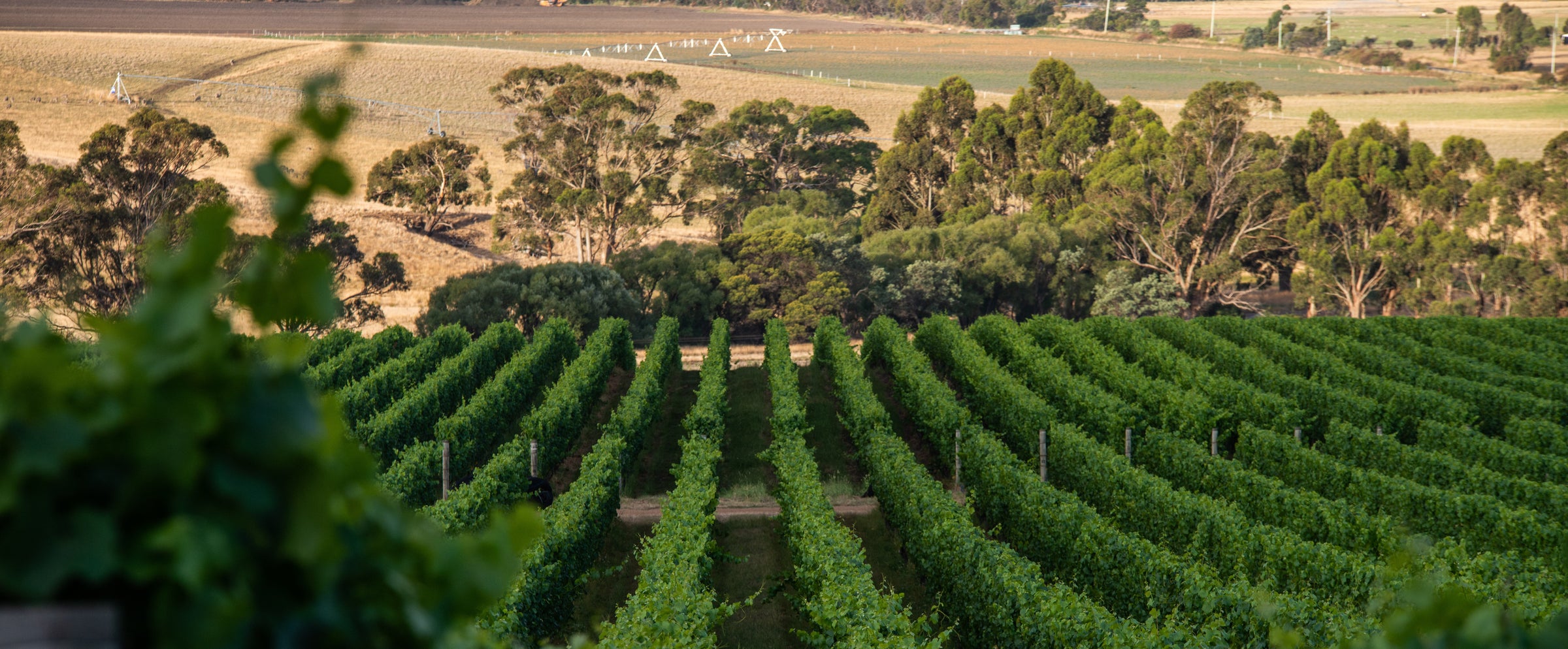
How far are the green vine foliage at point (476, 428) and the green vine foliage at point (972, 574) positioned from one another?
689 centimetres

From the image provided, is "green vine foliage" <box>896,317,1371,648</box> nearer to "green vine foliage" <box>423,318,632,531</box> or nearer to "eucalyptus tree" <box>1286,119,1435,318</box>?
"green vine foliage" <box>423,318,632,531</box>

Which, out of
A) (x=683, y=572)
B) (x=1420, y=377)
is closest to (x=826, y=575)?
(x=683, y=572)

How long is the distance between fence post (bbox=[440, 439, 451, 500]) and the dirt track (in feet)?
197

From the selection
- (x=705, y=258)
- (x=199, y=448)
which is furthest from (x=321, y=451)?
(x=705, y=258)

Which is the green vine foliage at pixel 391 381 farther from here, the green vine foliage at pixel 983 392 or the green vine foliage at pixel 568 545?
the green vine foliage at pixel 983 392

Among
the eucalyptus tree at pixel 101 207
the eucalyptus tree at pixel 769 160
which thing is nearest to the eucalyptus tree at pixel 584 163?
the eucalyptus tree at pixel 769 160

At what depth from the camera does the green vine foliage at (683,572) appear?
9.78 m

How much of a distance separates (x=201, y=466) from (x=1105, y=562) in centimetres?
1286

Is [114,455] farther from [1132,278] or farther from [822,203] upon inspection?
[822,203]

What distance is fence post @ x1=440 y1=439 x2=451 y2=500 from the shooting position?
1779 cm

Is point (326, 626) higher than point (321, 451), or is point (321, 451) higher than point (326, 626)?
point (321, 451)

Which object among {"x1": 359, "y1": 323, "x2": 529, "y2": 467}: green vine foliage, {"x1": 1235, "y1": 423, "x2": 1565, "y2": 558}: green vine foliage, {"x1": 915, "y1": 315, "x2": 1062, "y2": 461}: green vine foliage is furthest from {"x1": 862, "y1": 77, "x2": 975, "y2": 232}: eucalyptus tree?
{"x1": 1235, "y1": 423, "x2": 1565, "y2": 558}: green vine foliage

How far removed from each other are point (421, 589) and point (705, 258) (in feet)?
145

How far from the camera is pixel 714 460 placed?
17719 millimetres
